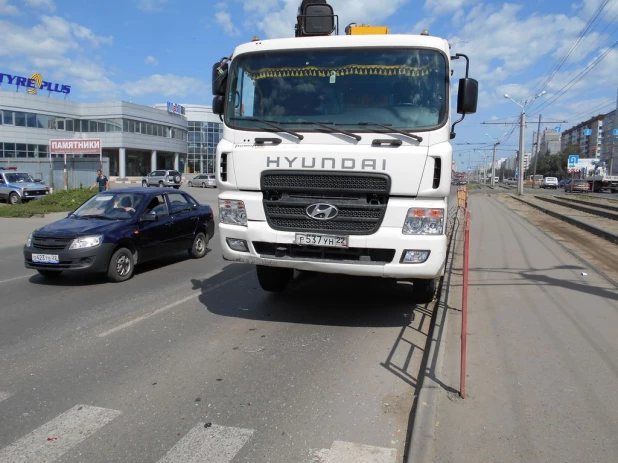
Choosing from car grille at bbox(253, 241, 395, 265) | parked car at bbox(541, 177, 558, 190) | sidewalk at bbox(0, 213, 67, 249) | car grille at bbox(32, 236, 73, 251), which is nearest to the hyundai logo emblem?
car grille at bbox(253, 241, 395, 265)

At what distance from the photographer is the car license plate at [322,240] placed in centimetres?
521

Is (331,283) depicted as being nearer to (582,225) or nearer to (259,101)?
(259,101)

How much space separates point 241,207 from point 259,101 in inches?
49.5

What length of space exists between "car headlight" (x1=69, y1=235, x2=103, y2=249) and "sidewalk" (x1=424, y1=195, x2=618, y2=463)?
5.53 meters

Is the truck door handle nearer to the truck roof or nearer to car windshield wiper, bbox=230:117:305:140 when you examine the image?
car windshield wiper, bbox=230:117:305:140

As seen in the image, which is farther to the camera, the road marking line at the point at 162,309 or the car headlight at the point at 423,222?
the road marking line at the point at 162,309

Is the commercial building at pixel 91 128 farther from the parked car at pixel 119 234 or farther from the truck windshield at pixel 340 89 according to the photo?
the truck windshield at pixel 340 89

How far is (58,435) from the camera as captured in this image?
345 cm

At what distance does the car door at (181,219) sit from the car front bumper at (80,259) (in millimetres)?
2012

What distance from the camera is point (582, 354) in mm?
4773

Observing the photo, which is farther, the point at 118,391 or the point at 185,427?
the point at 118,391

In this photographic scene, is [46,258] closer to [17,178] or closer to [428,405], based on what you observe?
[428,405]

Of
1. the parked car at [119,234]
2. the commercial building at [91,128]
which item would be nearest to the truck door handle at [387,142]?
the parked car at [119,234]

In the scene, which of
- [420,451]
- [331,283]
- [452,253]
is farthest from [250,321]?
[452,253]
